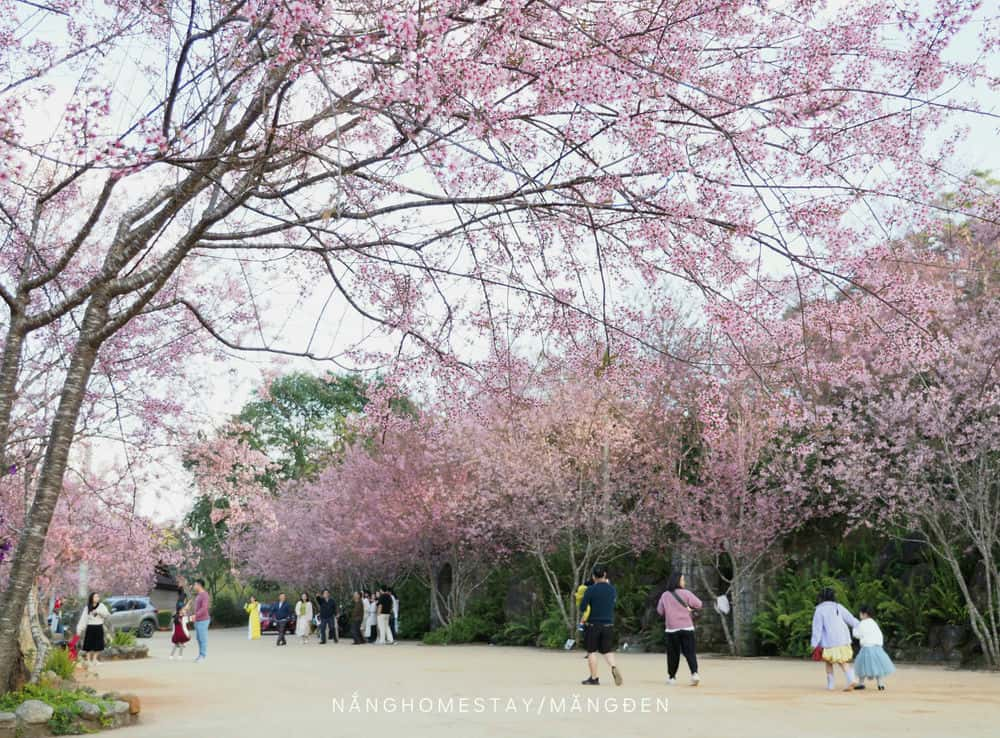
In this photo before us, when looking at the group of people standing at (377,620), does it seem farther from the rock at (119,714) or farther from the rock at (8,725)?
the rock at (8,725)

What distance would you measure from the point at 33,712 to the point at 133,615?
113 ft

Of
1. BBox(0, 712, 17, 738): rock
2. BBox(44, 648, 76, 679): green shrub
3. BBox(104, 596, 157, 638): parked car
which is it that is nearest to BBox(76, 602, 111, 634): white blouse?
BBox(44, 648, 76, 679): green shrub

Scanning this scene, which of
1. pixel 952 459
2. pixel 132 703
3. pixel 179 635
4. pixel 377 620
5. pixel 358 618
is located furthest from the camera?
pixel 358 618

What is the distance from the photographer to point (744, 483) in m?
22.7

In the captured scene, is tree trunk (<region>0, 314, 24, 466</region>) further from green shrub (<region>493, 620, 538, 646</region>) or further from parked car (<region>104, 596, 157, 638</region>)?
parked car (<region>104, 596, 157, 638</region>)

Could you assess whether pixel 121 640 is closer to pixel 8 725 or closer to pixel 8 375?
pixel 8 725

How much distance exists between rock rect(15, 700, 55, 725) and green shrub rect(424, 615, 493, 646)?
71.1ft

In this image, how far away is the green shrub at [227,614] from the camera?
5744 centimetres

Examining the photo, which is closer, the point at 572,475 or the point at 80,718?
the point at 80,718

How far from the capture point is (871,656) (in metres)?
14.1

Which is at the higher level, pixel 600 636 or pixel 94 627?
pixel 94 627

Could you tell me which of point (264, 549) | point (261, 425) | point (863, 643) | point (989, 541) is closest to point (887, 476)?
point (989, 541)

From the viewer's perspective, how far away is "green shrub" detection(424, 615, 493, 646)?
31.5 metres

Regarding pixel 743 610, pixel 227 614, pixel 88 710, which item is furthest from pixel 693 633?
pixel 227 614
